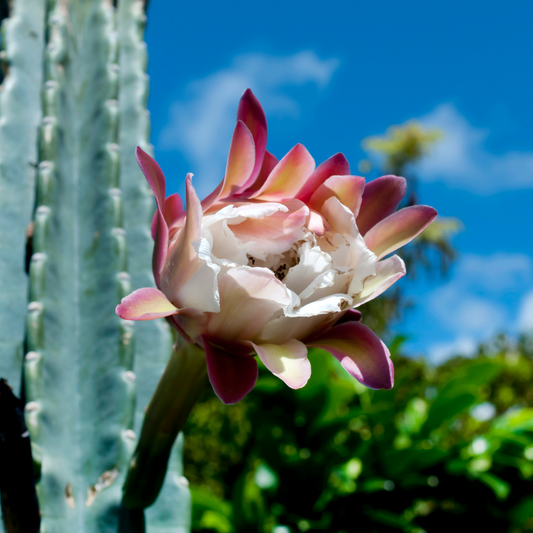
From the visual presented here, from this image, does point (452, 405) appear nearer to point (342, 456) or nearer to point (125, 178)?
point (342, 456)

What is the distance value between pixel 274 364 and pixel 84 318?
534 mm

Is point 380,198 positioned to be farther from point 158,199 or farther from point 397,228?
point 158,199

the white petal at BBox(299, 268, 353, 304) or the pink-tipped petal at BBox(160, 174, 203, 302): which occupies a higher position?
the pink-tipped petal at BBox(160, 174, 203, 302)

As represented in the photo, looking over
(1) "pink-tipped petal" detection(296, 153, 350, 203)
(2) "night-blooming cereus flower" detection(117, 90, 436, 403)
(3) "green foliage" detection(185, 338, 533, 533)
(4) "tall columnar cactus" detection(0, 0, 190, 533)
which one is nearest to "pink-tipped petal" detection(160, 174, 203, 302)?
(2) "night-blooming cereus flower" detection(117, 90, 436, 403)

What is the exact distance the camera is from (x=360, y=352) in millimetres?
406

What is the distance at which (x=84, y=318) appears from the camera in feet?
2.70

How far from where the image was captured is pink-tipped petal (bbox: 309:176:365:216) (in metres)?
0.42

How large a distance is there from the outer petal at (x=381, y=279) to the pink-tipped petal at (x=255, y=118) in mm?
152

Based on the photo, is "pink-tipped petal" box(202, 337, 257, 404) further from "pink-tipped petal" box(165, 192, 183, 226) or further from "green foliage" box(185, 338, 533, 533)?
"green foliage" box(185, 338, 533, 533)

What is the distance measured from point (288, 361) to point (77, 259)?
0.61m

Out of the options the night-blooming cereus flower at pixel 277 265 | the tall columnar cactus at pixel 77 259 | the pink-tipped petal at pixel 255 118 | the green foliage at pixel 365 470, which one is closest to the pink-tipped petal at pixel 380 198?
the night-blooming cereus flower at pixel 277 265

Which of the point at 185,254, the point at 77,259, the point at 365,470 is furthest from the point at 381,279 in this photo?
the point at 365,470

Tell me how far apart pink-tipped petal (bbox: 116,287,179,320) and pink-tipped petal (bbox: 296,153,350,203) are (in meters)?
0.15

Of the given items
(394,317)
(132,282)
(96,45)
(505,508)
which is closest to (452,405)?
(505,508)
